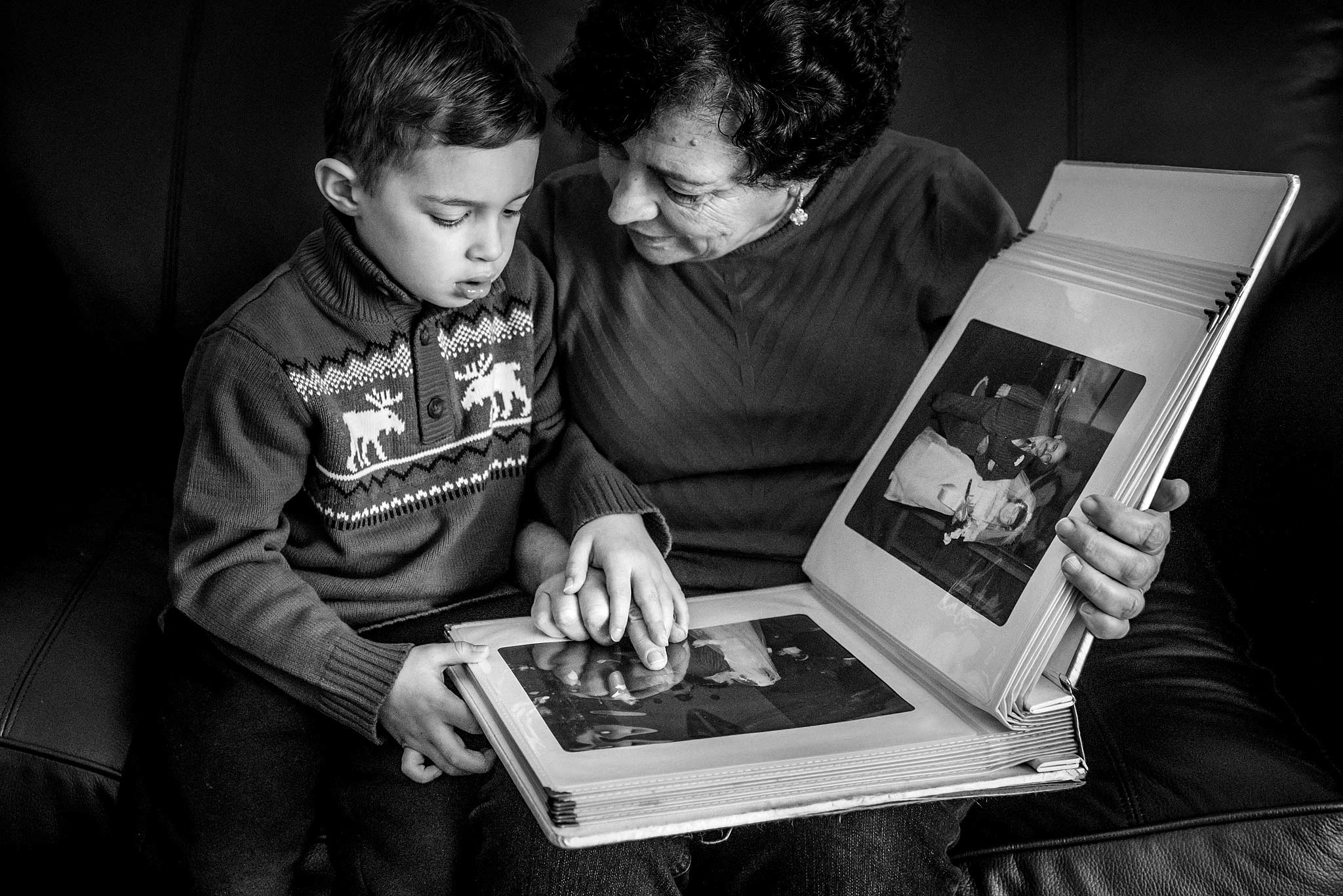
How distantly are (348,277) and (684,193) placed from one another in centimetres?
30

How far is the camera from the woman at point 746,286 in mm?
901

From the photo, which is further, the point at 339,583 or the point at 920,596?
the point at 339,583

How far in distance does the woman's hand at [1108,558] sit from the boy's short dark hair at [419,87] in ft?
1.75

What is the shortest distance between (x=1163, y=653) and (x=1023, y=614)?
453 millimetres

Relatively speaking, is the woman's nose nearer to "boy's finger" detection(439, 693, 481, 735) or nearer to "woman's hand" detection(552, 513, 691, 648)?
"woman's hand" detection(552, 513, 691, 648)

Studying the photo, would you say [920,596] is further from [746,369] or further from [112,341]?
[112,341]

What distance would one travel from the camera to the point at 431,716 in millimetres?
880

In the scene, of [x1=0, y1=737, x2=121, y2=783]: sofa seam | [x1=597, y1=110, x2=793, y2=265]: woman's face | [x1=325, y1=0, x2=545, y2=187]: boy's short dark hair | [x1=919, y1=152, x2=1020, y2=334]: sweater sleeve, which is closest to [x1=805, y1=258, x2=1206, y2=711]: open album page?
[x1=919, y1=152, x2=1020, y2=334]: sweater sleeve

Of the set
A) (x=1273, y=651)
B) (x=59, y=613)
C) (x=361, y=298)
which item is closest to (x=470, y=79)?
(x=361, y=298)

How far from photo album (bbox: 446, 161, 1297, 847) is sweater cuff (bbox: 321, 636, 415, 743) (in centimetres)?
7

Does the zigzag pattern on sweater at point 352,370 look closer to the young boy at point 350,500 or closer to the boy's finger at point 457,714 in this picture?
the young boy at point 350,500

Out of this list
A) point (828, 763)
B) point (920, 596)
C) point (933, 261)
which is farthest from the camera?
point (933, 261)

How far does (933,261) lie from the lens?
1090mm

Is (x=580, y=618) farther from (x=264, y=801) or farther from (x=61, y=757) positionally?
(x=61, y=757)
